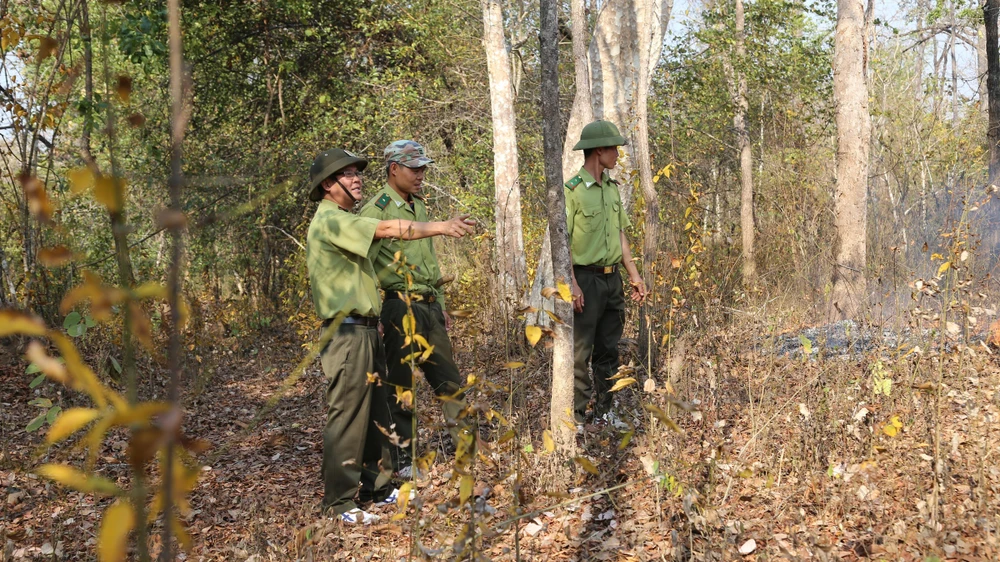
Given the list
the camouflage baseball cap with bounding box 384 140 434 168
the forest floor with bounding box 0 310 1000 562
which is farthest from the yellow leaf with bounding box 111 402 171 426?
the camouflage baseball cap with bounding box 384 140 434 168

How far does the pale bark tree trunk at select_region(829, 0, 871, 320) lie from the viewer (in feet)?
26.5

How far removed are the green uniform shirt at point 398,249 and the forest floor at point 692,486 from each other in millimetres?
813

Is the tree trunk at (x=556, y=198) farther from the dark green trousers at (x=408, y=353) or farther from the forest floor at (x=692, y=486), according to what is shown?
the dark green trousers at (x=408, y=353)

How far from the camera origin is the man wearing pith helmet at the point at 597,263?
5.52 metres

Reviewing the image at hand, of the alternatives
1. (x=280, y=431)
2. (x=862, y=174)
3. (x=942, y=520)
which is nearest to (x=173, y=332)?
(x=942, y=520)

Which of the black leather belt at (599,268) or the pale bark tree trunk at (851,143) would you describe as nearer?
the black leather belt at (599,268)

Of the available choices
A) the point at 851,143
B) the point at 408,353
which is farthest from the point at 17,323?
the point at 851,143

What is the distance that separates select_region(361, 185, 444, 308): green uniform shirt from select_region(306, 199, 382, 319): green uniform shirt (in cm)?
44

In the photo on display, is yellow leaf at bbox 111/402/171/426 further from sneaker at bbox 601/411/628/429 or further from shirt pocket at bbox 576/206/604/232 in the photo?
shirt pocket at bbox 576/206/604/232

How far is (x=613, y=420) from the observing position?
5.51 m

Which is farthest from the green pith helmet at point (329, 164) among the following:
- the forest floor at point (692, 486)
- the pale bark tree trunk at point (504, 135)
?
the pale bark tree trunk at point (504, 135)

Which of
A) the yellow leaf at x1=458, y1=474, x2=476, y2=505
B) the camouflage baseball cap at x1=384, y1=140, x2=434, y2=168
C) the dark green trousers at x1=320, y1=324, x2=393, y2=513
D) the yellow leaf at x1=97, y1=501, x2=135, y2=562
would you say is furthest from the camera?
the camouflage baseball cap at x1=384, y1=140, x2=434, y2=168

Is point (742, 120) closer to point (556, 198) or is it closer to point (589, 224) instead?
point (589, 224)

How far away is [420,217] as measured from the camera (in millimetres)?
5367
